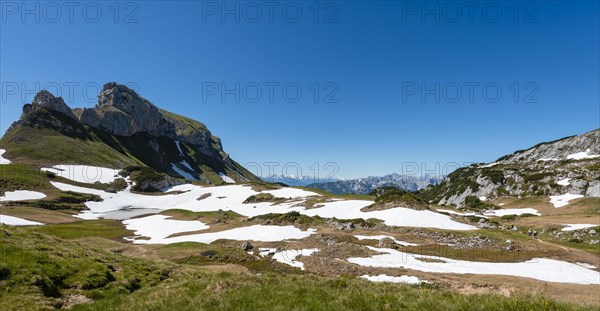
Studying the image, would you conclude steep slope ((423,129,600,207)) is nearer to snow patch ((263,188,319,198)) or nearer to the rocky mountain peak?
snow patch ((263,188,319,198))

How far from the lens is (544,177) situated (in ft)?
391

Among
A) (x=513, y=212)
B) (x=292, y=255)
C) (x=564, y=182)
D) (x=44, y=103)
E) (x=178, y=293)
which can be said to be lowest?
(x=513, y=212)

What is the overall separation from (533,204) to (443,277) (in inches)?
3904

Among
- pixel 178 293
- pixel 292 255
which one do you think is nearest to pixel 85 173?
pixel 292 255

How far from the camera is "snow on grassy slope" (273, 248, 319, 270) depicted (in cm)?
3450

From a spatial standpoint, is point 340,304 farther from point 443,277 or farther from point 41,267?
point 443,277

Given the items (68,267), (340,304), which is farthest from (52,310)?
(340,304)

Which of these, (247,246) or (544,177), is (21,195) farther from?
(544,177)

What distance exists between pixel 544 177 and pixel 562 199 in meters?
28.3

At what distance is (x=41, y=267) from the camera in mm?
16344

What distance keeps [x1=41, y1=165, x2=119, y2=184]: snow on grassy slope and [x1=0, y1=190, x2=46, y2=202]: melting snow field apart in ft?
106

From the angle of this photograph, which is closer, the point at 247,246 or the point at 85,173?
the point at 247,246

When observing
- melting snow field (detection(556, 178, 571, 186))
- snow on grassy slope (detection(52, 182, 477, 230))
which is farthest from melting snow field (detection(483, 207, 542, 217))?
snow on grassy slope (detection(52, 182, 477, 230))

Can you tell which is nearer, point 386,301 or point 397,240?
point 386,301
